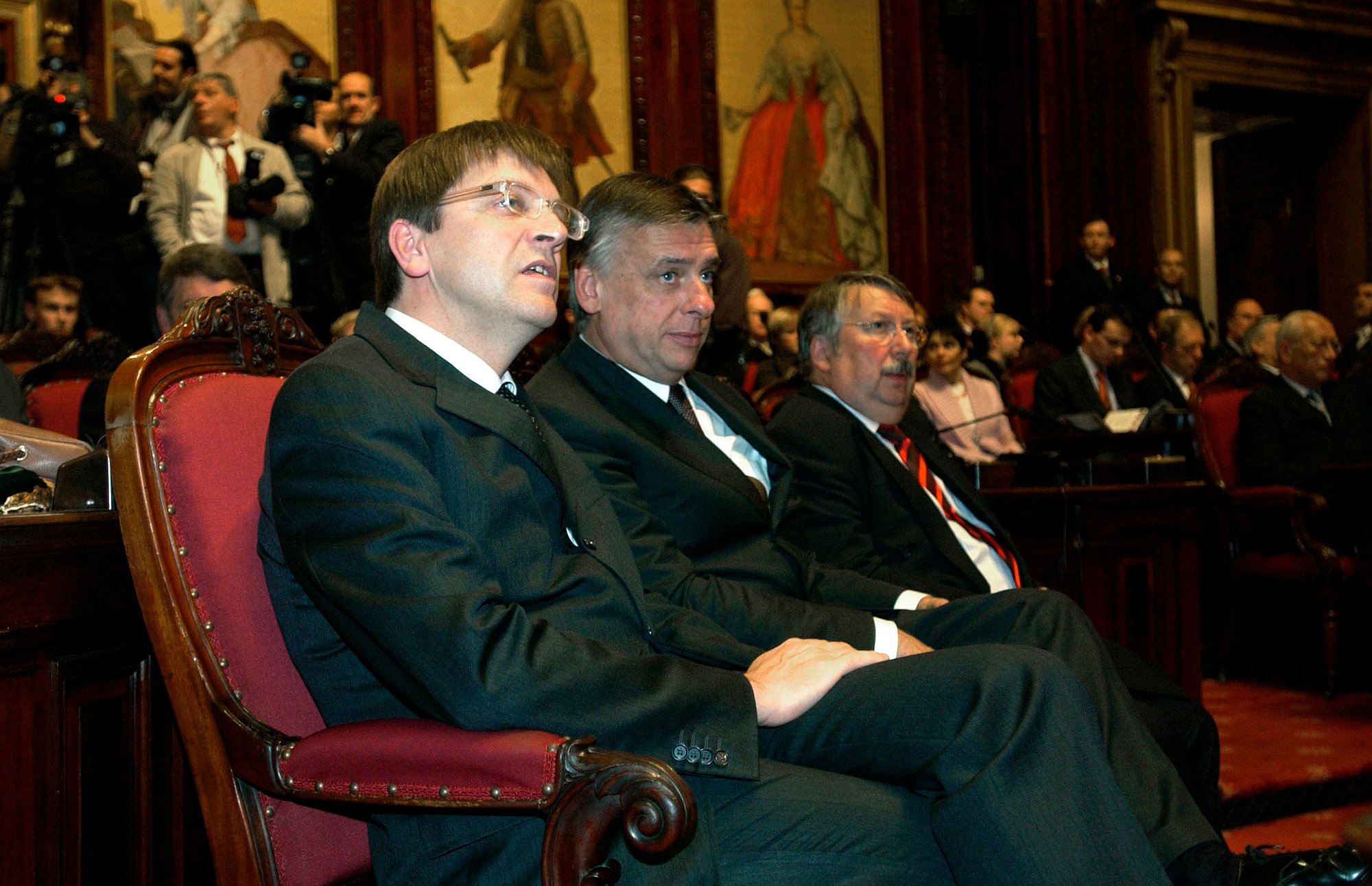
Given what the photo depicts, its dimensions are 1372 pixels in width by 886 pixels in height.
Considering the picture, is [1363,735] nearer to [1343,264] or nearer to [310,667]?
[310,667]

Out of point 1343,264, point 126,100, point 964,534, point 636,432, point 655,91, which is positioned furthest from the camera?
point 1343,264

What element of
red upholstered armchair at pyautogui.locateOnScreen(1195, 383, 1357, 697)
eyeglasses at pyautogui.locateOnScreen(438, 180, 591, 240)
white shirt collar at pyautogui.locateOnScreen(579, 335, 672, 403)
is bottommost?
red upholstered armchair at pyautogui.locateOnScreen(1195, 383, 1357, 697)

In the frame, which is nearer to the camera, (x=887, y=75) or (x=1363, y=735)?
(x=1363, y=735)

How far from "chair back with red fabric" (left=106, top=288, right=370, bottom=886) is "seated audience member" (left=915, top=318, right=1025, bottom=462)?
4.16m

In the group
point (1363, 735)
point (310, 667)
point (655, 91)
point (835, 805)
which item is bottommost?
point (1363, 735)

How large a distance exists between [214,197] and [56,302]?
0.66 metres

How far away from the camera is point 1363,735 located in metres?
3.83

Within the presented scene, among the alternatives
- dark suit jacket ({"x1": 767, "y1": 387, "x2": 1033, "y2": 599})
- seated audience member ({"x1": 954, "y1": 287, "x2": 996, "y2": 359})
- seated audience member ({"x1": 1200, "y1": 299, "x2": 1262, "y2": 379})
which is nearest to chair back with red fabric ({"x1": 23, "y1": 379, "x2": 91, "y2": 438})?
dark suit jacket ({"x1": 767, "y1": 387, "x2": 1033, "y2": 599})

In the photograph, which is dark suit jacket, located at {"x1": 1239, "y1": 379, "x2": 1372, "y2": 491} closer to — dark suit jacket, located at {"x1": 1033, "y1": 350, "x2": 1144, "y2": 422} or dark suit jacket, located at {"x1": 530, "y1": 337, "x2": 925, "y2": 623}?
dark suit jacket, located at {"x1": 1033, "y1": 350, "x2": 1144, "y2": 422}

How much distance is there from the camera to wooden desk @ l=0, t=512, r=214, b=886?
152 cm

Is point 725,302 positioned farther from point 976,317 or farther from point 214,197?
point 976,317

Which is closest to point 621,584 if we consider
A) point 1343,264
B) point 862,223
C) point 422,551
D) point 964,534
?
point 422,551

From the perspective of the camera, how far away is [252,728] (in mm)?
1374

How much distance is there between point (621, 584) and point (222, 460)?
528 millimetres
